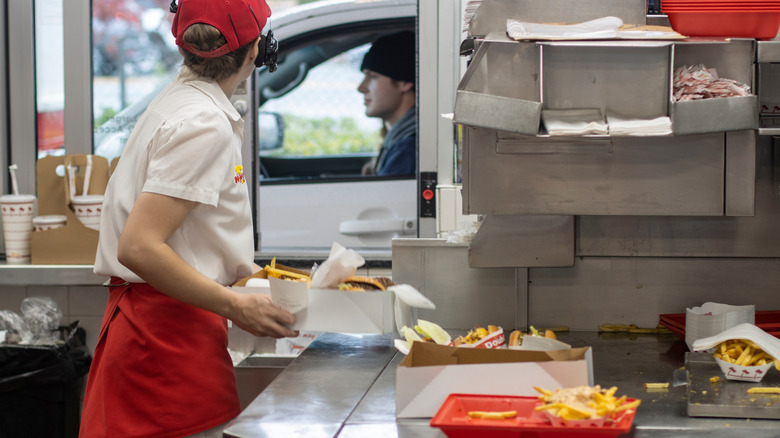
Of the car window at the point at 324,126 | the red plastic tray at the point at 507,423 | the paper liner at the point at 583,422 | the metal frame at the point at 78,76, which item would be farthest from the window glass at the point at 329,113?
the paper liner at the point at 583,422

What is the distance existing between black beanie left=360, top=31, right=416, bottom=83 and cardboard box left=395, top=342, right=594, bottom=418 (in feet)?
10.1

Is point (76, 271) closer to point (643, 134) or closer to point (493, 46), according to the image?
point (493, 46)

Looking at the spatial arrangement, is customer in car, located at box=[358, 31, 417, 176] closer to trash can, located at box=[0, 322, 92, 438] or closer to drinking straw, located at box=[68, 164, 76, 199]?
drinking straw, located at box=[68, 164, 76, 199]

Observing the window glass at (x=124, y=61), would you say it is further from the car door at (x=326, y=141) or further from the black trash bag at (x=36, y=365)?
the black trash bag at (x=36, y=365)

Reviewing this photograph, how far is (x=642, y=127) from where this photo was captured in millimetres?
1948

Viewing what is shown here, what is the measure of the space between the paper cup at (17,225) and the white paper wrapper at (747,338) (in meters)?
2.86

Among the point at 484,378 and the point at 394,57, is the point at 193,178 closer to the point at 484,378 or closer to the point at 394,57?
the point at 484,378

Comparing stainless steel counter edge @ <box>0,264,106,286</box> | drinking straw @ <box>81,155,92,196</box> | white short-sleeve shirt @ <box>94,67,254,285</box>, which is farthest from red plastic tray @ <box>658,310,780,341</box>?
drinking straw @ <box>81,155,92,196</box>

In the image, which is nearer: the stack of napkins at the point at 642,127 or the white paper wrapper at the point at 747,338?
the white paper wrapper at the point at 747,338

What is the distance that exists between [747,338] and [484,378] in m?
0.68

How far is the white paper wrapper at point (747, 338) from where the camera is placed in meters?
1.80

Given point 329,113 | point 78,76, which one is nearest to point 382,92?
point 329,113

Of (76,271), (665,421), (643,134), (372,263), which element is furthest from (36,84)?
(665,421)

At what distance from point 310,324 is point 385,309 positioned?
183 mm
